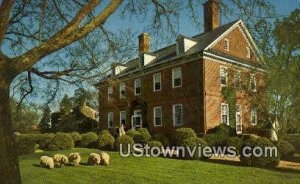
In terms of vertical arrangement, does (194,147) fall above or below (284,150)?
above

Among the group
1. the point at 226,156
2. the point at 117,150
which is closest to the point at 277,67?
the point at 226,156

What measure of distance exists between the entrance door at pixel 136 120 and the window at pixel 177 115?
Result: 5552 mm

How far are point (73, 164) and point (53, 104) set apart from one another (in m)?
8.39

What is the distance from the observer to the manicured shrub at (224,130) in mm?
29391

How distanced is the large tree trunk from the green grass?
766 centimetres

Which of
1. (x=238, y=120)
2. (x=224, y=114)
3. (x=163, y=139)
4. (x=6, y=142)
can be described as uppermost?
(x=224, y=114)

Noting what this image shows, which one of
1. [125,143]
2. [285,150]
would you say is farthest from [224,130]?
[125,143]

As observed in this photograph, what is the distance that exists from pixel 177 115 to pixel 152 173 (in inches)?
670

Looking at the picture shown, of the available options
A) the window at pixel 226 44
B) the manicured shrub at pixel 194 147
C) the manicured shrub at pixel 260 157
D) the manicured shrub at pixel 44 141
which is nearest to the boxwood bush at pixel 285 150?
the manicured shrub at pixel 260 157

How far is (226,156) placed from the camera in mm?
23656

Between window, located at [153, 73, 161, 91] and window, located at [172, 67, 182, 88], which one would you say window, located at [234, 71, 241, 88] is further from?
window, located at [153, 73, 161, 91]

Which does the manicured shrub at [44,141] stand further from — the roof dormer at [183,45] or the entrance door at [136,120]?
→ the roof dormer at [183,45]

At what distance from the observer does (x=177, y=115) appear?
32.8m

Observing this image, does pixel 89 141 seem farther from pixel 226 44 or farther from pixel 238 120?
pixel 226 44
